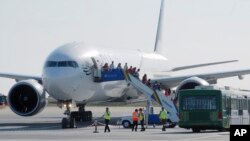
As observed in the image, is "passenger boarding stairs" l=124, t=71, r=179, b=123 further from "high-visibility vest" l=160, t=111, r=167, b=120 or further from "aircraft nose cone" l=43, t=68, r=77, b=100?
"aircraft nose cone" l=43, t=68, r=77, b=100

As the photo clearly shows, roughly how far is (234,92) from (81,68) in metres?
8.82

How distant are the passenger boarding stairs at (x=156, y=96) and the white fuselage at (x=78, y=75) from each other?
2.92 ft

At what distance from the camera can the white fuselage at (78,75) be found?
3994 cm

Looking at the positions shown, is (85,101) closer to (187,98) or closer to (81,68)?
(81,68)

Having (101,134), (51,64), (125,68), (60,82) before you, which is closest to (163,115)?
(60,82)

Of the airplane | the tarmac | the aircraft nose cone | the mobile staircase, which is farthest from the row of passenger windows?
the tarmac

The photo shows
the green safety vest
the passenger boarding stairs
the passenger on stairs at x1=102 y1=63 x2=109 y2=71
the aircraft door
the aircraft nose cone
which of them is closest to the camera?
the green safety vest

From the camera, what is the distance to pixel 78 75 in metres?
40.6

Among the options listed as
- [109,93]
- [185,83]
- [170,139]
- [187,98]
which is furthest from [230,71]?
[170,139]

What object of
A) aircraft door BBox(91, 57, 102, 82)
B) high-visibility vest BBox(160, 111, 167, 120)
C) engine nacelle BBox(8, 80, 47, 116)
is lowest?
high-visibility vest BBox(160, 111, 167, 120)

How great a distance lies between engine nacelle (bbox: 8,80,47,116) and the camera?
42.6 meters

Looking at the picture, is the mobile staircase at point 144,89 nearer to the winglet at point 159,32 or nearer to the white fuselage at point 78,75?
the white fuselage at point 78,75

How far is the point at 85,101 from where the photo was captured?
43.2 meters

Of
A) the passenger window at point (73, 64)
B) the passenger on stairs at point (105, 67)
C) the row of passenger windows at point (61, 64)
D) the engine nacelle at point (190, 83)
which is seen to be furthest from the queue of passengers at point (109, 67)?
the engine nacelle at point (190, 83)
